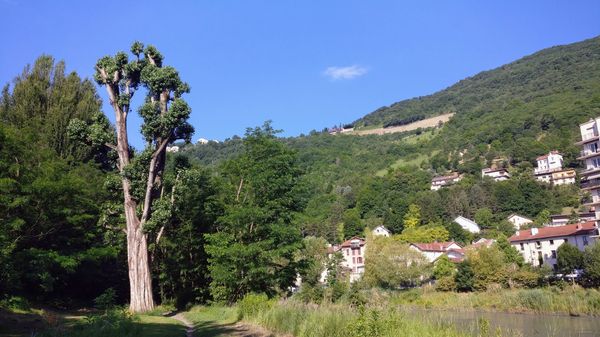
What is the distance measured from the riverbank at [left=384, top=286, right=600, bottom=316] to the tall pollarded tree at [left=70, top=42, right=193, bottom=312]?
12.2 m

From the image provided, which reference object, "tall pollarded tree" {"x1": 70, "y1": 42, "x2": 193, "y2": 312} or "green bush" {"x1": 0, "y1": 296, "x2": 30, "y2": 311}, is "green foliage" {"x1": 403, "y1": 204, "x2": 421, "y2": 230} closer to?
"tall pollarded tree" {"x1": 70, "y1": 42, "x2": 193, "y2": 312}

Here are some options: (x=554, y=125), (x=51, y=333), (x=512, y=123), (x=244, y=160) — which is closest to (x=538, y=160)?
(x=554, y=125)

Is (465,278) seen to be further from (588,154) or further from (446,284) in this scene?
(588,154)

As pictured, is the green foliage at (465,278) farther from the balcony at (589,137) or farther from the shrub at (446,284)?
the balcony at (589,137)

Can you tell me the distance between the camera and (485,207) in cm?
11444

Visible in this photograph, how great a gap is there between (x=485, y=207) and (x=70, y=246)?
106 metres

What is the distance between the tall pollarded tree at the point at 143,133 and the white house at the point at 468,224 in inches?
3559

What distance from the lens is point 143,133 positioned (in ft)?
82.0

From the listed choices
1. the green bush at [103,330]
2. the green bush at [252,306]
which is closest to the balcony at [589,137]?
the green bush at [252,306]

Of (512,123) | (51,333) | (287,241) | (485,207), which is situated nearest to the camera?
(51,333)

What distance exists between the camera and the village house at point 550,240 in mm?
60381

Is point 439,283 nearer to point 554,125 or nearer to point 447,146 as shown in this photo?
point 554,125

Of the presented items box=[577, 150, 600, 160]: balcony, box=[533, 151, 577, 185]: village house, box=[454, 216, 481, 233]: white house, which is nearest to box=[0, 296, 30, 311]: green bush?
box=[577, 150, 600, 160]: balcony

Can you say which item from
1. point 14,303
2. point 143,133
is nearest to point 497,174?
point 143,133
